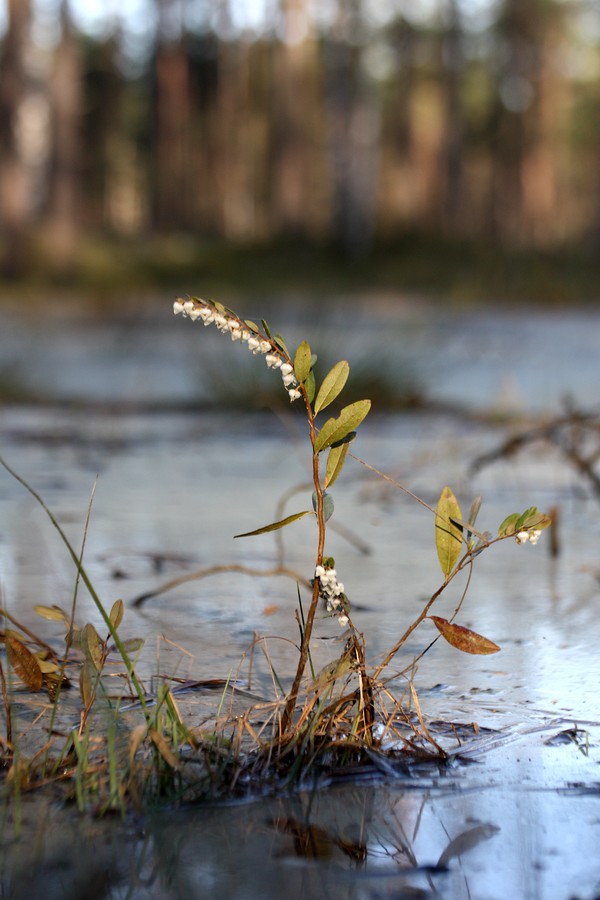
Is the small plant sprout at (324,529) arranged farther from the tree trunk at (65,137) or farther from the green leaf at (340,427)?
the tree trunk at (65,137)

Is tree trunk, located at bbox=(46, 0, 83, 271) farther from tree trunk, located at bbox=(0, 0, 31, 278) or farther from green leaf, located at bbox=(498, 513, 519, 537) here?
green leaf, located at bbox=(498, 513, 519, 537)

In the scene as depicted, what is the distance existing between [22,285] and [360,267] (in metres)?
2.78

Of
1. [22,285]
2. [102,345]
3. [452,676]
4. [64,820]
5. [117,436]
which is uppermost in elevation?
[22,285]

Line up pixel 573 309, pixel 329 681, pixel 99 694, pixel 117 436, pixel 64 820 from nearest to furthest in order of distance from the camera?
1. pixel 64 820
2. pixel 329 681
3. pixel 99 694
4. pixel 117 436
5. pixel 573 309

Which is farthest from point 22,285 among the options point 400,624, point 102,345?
point 400,624

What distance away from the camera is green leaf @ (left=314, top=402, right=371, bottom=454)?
95cm

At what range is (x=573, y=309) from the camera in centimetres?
809

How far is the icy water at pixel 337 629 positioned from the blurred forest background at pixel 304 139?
6.04m

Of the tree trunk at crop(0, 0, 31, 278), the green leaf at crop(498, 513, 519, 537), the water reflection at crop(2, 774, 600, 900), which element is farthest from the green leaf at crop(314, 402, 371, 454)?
the tree trunk at crop(0, 0, 31, 278)

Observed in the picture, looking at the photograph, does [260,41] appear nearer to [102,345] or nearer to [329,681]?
[102,345]

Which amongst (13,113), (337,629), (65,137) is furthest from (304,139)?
(337,629)

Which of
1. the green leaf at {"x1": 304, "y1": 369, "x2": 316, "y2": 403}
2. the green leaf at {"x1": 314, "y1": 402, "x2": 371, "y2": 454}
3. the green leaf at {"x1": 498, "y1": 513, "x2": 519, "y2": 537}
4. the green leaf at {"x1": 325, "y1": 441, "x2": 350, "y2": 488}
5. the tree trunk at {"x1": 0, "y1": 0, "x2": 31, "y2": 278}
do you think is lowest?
the green leaf at {"x1": 498, "y1": 513, "x2": 519, "y2": 537}

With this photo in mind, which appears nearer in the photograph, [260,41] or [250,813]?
[250,813]

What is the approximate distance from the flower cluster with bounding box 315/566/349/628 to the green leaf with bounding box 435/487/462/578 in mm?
84
